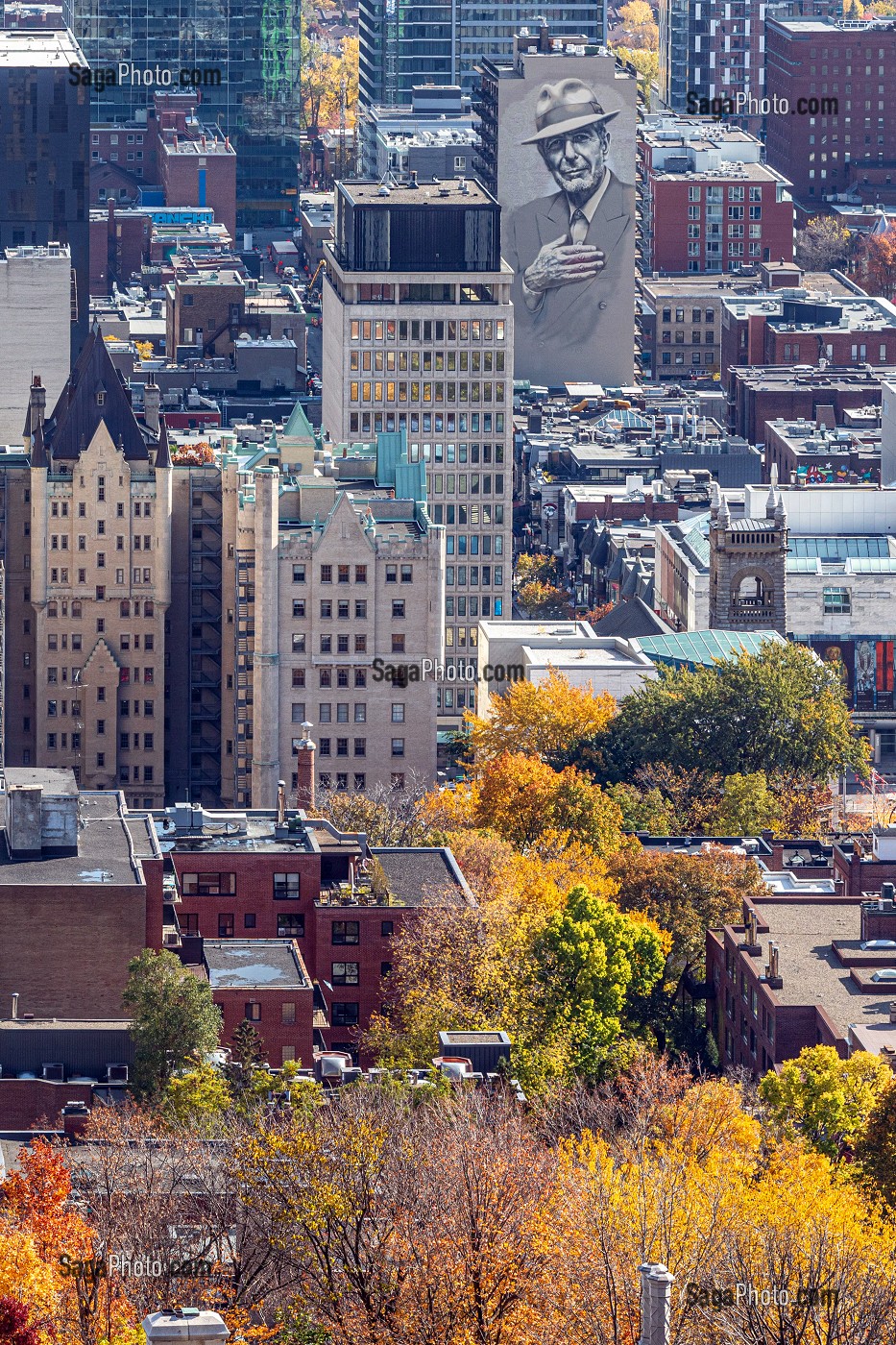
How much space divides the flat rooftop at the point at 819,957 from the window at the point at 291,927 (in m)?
19.7

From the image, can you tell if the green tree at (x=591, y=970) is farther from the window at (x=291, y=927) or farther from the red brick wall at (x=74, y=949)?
the window at (x=291, y=927)

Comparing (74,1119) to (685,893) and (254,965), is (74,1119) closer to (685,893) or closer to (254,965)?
(254,965)

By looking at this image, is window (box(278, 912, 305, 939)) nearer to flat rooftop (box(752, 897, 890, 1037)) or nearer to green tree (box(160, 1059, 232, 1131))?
flat rooftop (box(752, 897, 890, 1037))

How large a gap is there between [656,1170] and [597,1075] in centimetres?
3495

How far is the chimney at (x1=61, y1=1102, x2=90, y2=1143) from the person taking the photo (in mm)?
139000

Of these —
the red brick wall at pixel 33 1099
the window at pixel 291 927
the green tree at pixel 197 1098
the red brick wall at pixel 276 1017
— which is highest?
the green tree at pixel 197 1098

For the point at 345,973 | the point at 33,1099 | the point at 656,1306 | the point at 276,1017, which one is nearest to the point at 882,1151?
the point at 33,1099

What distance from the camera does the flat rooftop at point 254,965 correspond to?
162 m

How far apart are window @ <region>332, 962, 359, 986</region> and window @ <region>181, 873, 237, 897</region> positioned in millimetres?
7119

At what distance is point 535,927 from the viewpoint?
549ft

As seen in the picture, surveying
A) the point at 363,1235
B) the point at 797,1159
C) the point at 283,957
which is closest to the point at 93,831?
the point at 283,957

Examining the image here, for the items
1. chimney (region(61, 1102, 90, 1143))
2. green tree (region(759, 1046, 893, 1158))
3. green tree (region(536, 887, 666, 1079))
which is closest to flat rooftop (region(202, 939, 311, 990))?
green tree (region(536, 887, 666, 1079))

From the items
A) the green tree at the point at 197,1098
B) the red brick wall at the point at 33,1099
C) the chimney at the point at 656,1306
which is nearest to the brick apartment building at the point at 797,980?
the green tree at the point at 197,1098

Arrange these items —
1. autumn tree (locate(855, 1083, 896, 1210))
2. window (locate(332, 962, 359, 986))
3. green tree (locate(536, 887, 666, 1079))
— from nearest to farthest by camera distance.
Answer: autumn tree (locate(855, 1083, 896, 1210)) → green tree (locate(536, 887, 666, 1079)) → window (locate(332, 962, 359, 986))
